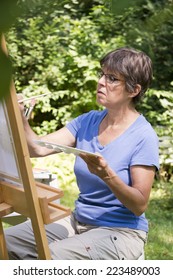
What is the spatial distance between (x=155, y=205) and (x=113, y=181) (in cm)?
313

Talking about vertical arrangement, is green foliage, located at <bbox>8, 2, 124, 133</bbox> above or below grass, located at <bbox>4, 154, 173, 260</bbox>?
above

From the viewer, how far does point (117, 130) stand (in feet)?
7.58

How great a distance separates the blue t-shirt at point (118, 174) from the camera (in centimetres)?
217

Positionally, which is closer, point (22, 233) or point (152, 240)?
point (22, 233)

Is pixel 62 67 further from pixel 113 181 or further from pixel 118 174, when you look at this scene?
pixel 113 181

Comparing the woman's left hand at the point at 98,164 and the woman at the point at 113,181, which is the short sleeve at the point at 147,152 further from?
the woman's left hand at the point at 98,164

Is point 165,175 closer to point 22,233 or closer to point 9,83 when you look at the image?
point 22,233

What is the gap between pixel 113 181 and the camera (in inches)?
77.7

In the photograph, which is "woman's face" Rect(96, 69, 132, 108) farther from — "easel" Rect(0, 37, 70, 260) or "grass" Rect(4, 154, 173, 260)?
"grass" Rect(4, 154, 173, 260)

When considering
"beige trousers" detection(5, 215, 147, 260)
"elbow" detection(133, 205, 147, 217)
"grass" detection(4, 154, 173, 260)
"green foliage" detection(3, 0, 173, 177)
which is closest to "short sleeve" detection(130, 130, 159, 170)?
"elbow" detection(133, 205, 147, 217)

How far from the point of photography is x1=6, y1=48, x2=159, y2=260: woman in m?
2.08

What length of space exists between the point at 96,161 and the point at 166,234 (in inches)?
96.1
